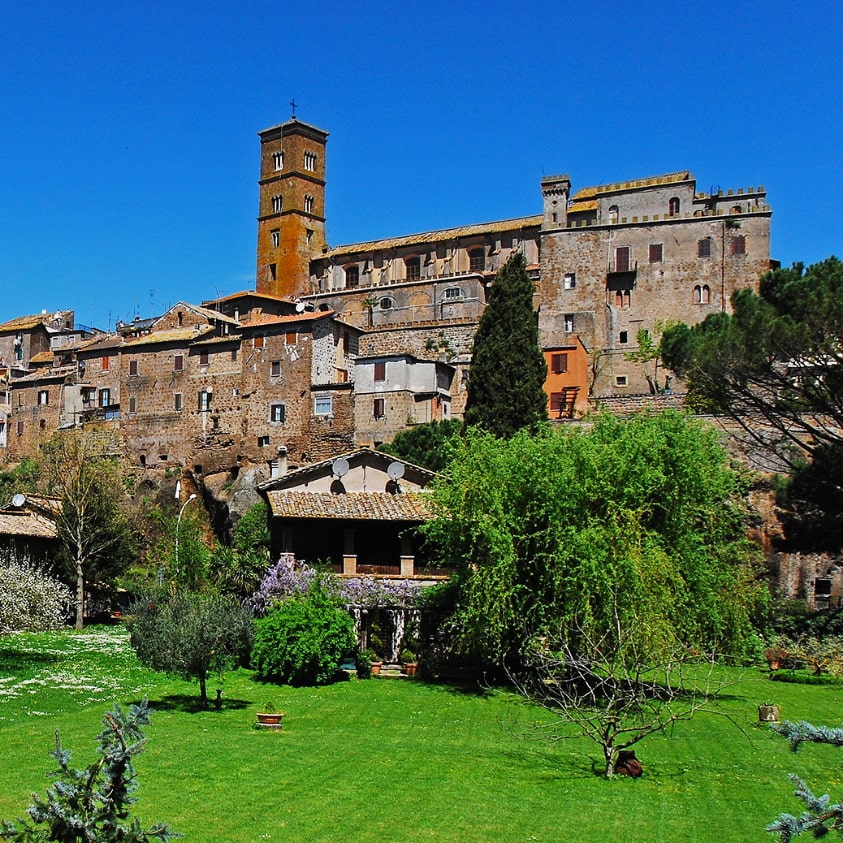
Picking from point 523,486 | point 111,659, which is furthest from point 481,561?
point 111,659

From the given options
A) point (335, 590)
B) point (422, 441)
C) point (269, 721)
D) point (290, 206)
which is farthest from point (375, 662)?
point (290, 206)

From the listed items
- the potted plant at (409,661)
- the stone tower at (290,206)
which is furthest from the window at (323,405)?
the potted plant at (409,661)

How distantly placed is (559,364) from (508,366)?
49.0 feet

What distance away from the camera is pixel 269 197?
3423 inches

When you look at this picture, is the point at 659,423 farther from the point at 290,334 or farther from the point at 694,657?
the point at 290,334

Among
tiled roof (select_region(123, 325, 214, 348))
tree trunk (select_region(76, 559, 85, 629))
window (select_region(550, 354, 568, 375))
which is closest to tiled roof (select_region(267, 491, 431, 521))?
tree trunk (select_region(76, 559, 85, 629))

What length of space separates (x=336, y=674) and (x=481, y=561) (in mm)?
5338

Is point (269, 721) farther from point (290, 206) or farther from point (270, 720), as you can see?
point (290, 206)

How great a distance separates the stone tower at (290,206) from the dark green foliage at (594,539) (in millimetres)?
56447

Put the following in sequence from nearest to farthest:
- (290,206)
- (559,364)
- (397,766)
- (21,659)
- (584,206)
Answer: (397,766) < (21,659) < (559,364) < (584,206) < (290,206)

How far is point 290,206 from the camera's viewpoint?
8544 cm

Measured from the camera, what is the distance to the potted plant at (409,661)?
30.1 metres

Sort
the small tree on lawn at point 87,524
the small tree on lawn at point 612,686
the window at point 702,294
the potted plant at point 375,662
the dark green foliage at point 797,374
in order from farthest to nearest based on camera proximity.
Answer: the window at point 702,294 < the small tree on lawn at point 87,524 < the dark green foliage at point 797,374 < the potted plant at point 375,662 < the small tree on lawn at point 612,686

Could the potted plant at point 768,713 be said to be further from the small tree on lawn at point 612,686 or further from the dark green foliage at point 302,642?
the dark green foliage at point 302,642
